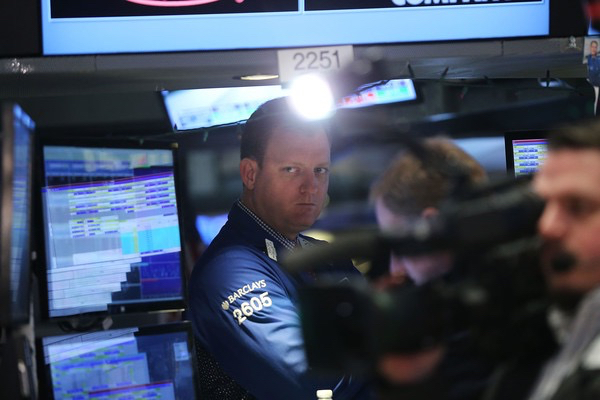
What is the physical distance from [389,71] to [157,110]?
6.40 ft

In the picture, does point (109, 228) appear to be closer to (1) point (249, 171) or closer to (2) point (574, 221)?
(1) point (249, 171)

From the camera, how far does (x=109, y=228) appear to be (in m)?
2.65

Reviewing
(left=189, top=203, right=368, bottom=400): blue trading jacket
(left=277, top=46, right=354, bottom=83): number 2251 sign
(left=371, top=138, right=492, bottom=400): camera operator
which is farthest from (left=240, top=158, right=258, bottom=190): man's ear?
(left=371, top=138, right=492, bottom=400): camera operator

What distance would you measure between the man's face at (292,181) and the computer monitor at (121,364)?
3.30ft

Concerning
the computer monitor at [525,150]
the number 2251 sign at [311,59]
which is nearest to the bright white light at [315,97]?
the number 2251 sign at [311,59]

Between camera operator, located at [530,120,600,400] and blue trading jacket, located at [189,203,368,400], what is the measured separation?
5.18 ft

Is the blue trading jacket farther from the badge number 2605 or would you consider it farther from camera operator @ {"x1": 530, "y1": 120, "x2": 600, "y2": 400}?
camera operator @ {"x1": 530, "y1": 120, "x2": 600, "y2": 400}

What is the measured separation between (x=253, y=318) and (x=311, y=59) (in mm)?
867

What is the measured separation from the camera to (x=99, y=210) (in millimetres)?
2635

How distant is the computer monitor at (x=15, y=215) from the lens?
2018 millimetres

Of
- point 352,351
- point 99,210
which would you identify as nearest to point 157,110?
point 99,210

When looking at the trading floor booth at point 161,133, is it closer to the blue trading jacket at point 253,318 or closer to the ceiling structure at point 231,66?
the ceiling structure at point 231,66

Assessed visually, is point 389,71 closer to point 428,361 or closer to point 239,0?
point 239,0

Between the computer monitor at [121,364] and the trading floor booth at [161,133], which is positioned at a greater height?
the trading floor booth at [161,133]
